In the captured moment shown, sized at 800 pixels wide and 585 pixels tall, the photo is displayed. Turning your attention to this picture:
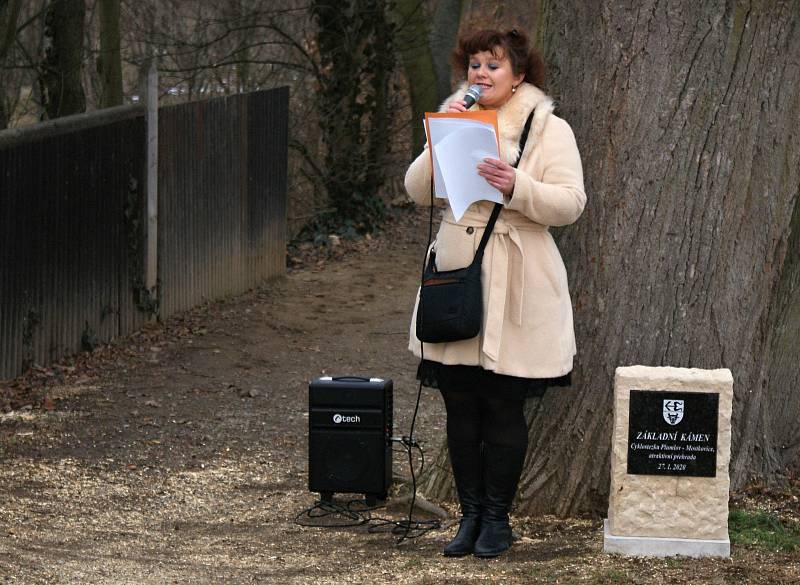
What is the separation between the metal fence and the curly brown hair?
15.1ft

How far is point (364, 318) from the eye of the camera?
1170 cm

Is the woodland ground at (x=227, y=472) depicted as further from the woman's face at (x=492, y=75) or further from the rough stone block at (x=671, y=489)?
the woman's face at (x=492, y=75)

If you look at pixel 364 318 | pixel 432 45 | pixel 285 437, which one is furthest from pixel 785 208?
pixel 432 45

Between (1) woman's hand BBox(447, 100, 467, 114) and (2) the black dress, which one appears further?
(2) the black dress

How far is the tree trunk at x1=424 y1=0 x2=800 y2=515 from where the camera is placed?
518 cm

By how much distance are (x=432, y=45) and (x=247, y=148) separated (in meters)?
7.76

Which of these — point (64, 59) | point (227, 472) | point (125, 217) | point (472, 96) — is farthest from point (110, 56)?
point (472, 96)

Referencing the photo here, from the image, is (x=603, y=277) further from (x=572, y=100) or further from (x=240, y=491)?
(x=240, y=491)

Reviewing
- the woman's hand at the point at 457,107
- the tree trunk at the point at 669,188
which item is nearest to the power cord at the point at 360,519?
the tree trunk at the point at 669,188

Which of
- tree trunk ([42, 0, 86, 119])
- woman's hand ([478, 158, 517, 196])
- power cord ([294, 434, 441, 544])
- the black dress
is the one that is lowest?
power cord ([294, 434, 441, 544])

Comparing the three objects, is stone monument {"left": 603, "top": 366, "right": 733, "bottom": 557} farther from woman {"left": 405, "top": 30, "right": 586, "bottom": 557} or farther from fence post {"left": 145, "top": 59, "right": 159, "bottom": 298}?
fence post {"left": 145, "top": 59, "right": 159, "bottom": 298}

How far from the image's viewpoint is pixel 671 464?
4.92 m

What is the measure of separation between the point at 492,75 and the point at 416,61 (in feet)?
43.2

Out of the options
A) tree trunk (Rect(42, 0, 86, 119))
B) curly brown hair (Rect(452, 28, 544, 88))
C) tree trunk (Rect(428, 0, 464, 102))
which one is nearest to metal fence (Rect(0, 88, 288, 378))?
tree trunk (Rect(42, 0, 86, 119))
